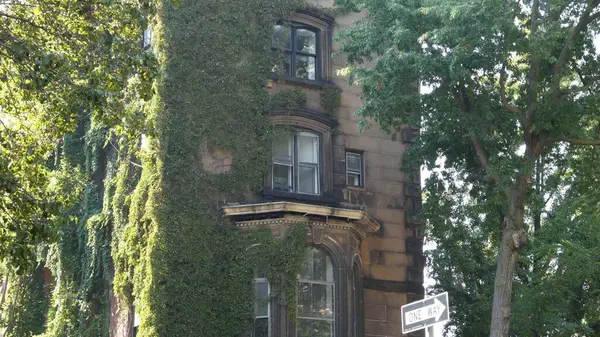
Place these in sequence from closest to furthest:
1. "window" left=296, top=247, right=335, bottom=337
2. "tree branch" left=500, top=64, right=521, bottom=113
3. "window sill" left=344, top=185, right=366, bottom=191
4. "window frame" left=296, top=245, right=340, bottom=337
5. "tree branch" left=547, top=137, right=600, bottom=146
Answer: "tree branch" left=500, top=64, right=521, bottom=113 < "tree branch" left=547, top=137, right=600, bottom=146 < "window" left=296, top=247, right=335, bottom=337 < "window frame" left=296, top=245, right=340, bottom=337 < "window sill" left=344, top=185, right=366, bottom=191

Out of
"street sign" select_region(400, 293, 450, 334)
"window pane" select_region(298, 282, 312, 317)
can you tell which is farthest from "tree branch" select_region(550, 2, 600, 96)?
"street sign" select_region(400, 293, 450, 334)

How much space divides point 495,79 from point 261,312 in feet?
23.7

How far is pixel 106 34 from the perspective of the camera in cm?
1645

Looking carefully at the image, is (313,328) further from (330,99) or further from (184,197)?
(330,99)

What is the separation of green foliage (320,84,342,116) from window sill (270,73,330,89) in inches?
5.6

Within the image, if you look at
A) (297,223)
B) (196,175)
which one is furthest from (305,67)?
(297,223)

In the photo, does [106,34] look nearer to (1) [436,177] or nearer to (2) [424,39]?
(2) [424,39]

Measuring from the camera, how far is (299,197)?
2473 centimetres

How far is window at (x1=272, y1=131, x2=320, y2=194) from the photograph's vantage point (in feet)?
82.0

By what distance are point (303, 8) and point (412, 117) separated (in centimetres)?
492

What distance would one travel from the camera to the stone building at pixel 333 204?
23.7 m

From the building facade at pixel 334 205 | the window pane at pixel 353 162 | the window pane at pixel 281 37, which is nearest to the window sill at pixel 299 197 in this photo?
the building facade at pixel 334 205

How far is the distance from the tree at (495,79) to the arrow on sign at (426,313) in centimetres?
818

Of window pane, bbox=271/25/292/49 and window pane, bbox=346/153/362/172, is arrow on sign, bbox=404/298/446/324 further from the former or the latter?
window pane, bbox=271/25/292/49
